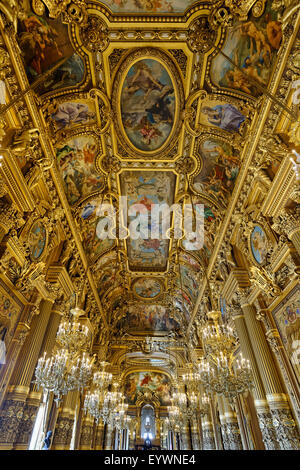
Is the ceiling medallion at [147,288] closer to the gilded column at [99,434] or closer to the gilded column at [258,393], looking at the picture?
the gilded column at [99,434]

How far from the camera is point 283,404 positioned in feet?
20.8

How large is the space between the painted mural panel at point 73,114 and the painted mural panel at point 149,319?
15.2 metres

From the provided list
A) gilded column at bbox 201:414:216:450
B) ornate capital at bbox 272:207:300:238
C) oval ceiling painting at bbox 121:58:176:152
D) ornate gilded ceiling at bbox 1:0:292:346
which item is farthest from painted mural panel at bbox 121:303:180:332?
ornate capital at bbox 272:207:300:238

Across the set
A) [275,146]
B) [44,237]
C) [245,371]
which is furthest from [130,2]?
[245,371]

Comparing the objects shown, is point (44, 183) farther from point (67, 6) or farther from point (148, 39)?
point (148, 39)

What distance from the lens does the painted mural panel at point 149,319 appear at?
20391 millimetres

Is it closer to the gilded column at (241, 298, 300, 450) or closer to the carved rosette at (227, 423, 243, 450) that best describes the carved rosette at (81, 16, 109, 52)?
the gilded column at (241, 298, 300, 450)

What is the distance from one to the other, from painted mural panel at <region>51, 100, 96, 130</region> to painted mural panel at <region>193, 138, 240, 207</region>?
163 inches

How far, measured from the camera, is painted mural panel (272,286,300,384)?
243 inches

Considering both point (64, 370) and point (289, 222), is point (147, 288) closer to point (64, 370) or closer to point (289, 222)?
point (64, 370)

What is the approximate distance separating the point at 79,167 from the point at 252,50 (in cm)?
671

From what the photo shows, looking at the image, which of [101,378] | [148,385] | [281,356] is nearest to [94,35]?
[281,356]
